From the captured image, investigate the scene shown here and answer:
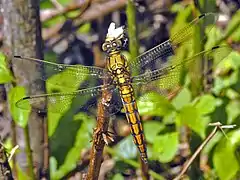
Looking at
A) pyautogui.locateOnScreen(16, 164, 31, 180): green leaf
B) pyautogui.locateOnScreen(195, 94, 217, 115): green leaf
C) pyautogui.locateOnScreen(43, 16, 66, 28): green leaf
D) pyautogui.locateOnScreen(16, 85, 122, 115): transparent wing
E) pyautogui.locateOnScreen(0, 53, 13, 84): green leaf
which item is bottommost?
pyautogui.locateOnScreen(16, 164, 31, 180): green leaf

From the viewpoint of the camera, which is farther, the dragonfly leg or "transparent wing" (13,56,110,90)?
"transparent wing" (13,56,110,90)

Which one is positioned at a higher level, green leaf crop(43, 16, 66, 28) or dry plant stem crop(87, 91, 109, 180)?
green leaf crop(43, 16, 66, 28)

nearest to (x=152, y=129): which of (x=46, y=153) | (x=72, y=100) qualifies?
(x=46, y=153)

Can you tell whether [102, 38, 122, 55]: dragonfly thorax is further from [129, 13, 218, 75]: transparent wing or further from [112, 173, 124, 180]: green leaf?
[112, 173, 124, 180]: green leaf

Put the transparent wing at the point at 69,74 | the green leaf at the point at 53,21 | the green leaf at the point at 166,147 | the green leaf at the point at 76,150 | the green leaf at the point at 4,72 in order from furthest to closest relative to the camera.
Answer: the green leaf at the point at 53,21 → the green leaf at the point at 76,150 → the green leaf at the point at 166,147 → the transparent wing at the point at 69,74 → the green leaf at the point at 4,72

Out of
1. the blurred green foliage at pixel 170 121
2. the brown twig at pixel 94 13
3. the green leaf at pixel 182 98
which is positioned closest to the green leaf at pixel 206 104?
the blurred green foliage at pixel 170 121

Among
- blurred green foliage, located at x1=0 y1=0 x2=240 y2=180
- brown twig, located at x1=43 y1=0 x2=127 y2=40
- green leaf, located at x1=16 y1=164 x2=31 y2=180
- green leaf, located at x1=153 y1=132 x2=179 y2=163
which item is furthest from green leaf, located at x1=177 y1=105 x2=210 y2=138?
brown twig, located at x1=43 y1=0 x2=127 y2=40

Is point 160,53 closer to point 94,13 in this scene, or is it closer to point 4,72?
point 4,72

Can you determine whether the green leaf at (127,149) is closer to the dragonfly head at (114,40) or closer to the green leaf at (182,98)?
the green leaf at (182,98)
